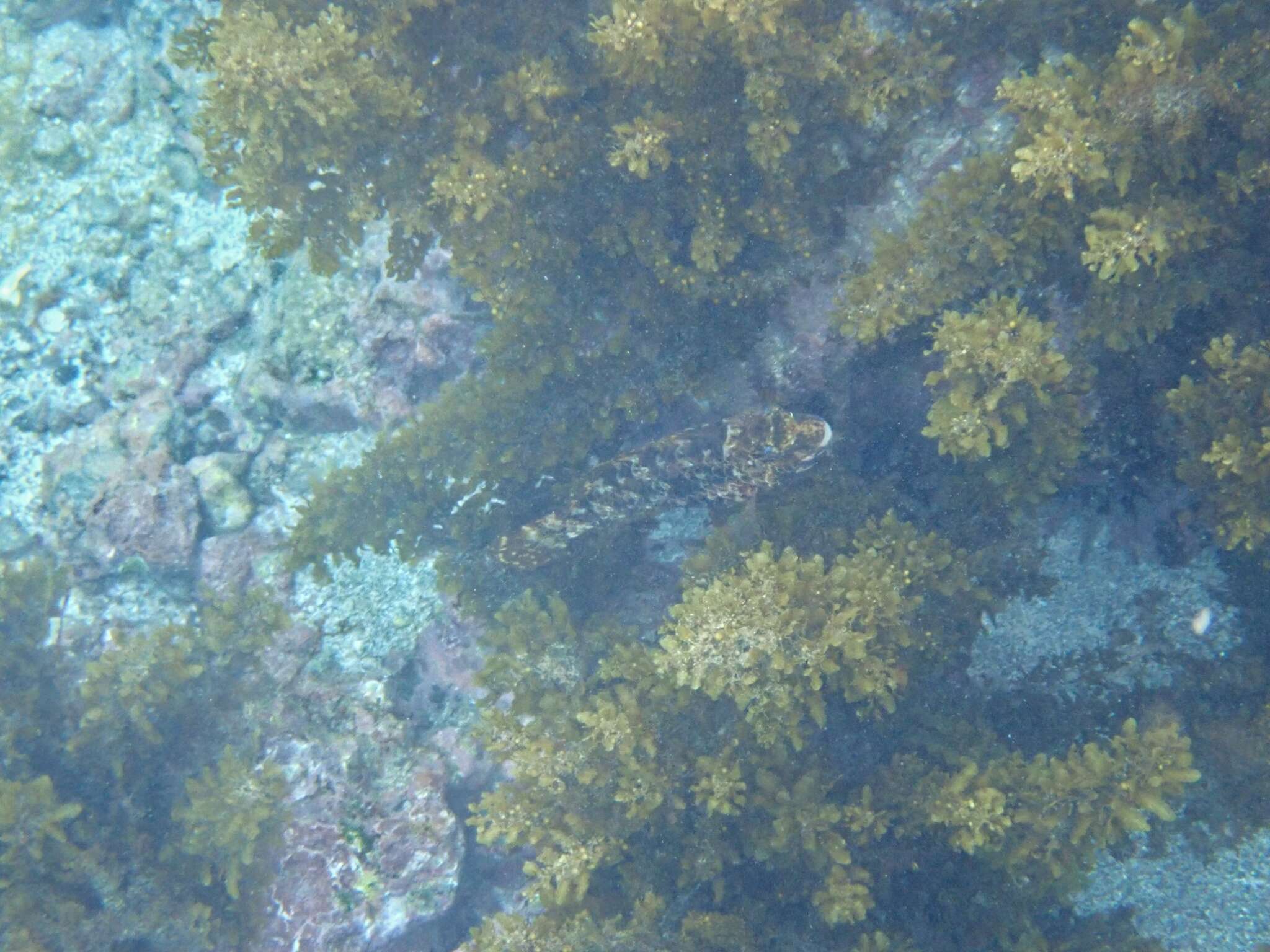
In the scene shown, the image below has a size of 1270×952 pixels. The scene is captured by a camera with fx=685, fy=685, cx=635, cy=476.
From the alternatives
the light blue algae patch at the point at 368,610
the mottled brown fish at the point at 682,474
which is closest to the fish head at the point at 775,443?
the mottled brown fish at the point at 682,474

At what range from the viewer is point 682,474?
5637 millimetres

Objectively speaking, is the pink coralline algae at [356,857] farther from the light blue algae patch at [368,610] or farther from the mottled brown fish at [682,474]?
the mottled brown fish at [682,474]

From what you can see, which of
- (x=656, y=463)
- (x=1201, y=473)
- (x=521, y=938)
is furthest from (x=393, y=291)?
(x=1201, y=473)

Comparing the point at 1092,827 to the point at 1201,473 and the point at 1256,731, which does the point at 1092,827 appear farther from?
the point at 1201,473

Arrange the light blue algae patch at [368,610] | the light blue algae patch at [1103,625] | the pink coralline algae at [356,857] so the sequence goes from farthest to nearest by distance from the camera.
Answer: the light blue algae patch at [368,610]
the pink coralline algae at [356,857]
the light blue algae patch at [1103,625]

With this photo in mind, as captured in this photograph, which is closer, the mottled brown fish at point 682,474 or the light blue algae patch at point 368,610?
the mottled brown fish at point 682,474

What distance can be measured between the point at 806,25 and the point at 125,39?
9.02 metres

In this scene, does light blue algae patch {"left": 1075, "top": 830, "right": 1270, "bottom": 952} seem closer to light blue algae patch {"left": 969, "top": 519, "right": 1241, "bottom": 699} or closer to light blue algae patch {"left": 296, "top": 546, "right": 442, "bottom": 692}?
light blue algae patch {"left": 969, "top": 519, "right": 1241, "bottom": 699}

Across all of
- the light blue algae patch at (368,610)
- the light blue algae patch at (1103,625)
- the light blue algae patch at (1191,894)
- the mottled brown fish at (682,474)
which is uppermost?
the mottled brown fish at (682,474)

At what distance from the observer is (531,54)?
4.85 metres

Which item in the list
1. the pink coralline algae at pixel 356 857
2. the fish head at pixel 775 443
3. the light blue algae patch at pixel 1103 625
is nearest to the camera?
the light blue algae patch at pixel 1103 625

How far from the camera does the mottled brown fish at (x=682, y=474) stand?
5238 mm

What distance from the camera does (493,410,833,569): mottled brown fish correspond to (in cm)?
524

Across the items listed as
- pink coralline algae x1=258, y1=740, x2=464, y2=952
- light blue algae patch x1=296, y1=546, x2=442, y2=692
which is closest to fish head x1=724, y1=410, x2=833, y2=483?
light blue algae patch x1=296, y1=546, x2=442, y2=692
